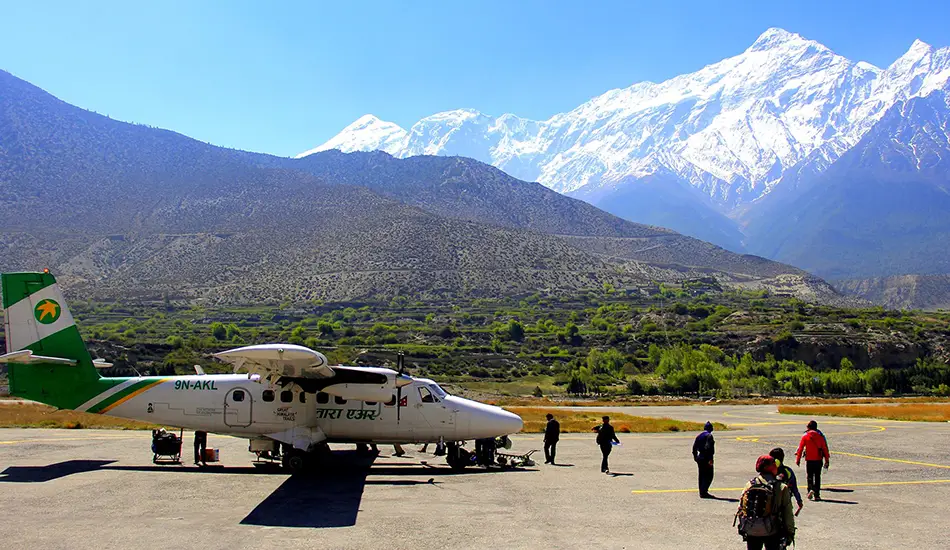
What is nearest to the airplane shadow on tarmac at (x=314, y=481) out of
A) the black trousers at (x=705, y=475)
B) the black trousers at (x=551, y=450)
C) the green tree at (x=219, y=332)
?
the black trousers at (x=551, y=450)

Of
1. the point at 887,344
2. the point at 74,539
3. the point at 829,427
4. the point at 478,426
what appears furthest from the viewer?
the point at 887,344

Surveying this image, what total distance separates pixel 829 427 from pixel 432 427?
70.8 feet

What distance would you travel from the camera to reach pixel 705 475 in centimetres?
1599

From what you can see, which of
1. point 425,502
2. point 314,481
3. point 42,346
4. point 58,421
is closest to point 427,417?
point 314,481

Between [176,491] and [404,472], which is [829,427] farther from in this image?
[176,491]

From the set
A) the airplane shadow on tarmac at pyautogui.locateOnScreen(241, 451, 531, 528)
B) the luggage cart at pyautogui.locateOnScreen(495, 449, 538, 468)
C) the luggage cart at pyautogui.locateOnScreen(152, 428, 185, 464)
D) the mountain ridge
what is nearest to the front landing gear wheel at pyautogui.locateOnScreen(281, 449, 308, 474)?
the airplane shadow on tarmac at pyautogui.locateOnScreen(241, 451, 531, 528)

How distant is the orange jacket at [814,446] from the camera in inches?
624

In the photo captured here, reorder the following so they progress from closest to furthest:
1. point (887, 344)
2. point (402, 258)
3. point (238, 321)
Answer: point (887, 344)
point (238, 321)
point (402, 258)

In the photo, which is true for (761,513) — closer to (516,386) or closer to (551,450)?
(551,450)

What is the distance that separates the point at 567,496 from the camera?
53.0ft

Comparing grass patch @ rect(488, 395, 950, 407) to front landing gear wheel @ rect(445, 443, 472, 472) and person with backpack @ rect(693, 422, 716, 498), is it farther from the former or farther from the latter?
person with backpack @ rect(693, 422, 716, 498)

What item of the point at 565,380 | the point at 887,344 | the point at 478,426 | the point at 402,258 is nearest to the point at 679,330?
the point at 887,344

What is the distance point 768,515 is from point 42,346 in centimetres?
1876

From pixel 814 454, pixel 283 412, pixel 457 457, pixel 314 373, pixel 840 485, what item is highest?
pixel 314 373
